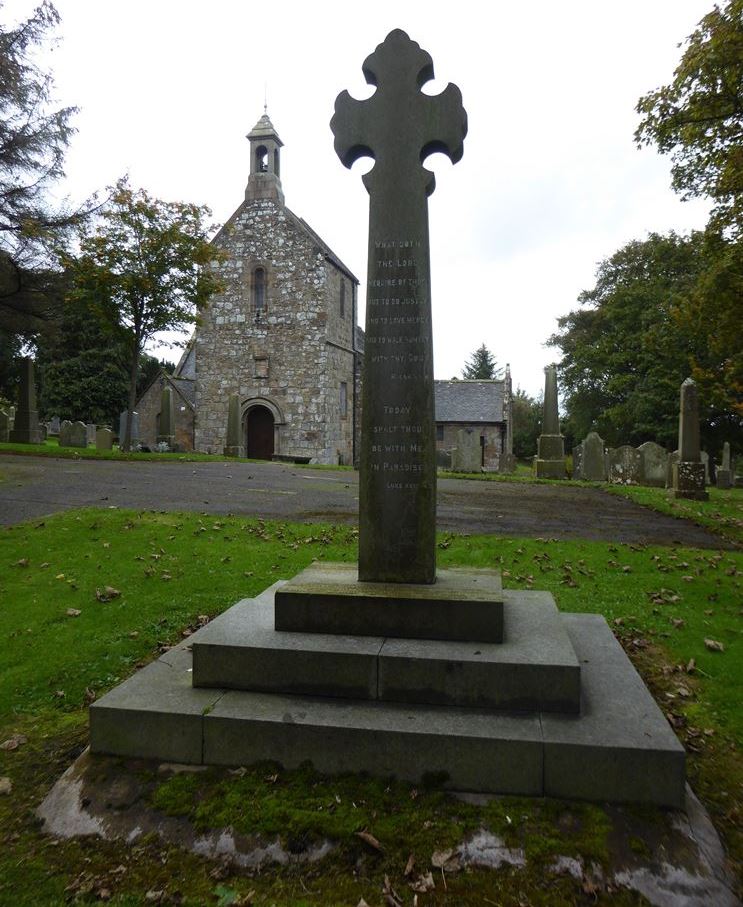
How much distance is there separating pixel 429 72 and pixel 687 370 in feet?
96.3

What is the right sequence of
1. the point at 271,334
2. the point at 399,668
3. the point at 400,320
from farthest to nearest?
1. the point at 271,334
2. the point at 400,320
3. the point at 399,668

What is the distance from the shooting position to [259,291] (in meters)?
28.7

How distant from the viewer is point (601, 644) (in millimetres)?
4543

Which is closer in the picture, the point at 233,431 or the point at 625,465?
the point at 625,465

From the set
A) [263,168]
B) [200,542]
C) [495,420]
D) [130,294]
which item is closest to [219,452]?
[130,294]

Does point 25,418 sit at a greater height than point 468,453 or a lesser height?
greater

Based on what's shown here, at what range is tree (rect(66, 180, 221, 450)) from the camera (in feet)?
62.5

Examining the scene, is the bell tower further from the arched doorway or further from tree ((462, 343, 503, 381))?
tree ((462, 343, 503, 381))

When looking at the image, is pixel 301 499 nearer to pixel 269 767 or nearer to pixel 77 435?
pixel 269 767

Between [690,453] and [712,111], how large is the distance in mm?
6951

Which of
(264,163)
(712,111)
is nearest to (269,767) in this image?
(712,111)

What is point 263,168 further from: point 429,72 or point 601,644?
point 601,644

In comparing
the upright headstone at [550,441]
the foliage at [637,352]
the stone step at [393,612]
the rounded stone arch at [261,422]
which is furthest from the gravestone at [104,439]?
the stone step at [393,612]

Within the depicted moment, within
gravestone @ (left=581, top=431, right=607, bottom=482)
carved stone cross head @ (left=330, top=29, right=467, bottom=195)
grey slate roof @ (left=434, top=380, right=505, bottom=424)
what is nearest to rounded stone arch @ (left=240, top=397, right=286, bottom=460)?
grey slate roof @ (left=434, top=380, right=505, bottom=424)
